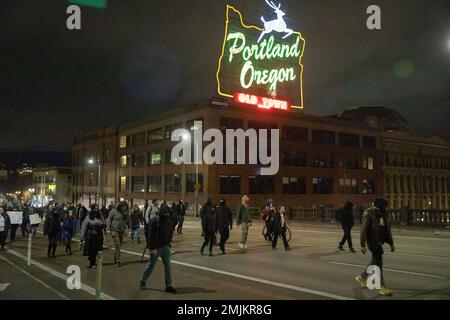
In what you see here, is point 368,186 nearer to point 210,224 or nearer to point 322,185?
point 322,185

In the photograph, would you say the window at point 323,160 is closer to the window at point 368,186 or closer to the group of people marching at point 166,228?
the window at point 368,186

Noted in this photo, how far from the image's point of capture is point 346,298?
8711 millimetres

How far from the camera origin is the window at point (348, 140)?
71.8 metres

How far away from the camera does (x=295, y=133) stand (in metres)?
64.8

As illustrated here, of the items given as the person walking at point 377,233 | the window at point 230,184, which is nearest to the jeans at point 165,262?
the person walking at point 377,233

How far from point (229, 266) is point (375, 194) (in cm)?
6671

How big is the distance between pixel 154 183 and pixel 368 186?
34628 mm

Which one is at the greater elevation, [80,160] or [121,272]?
[80,160]

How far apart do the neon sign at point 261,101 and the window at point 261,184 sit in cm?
1139

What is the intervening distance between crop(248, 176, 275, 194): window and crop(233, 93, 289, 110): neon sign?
11.4 meters

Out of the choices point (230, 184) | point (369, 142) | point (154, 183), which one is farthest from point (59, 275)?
point (369, 142)

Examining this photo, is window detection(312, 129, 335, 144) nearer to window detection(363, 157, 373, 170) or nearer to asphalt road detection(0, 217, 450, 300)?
window detection(363, 157, 373, 170)

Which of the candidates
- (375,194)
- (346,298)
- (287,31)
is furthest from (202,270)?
(375,194)
